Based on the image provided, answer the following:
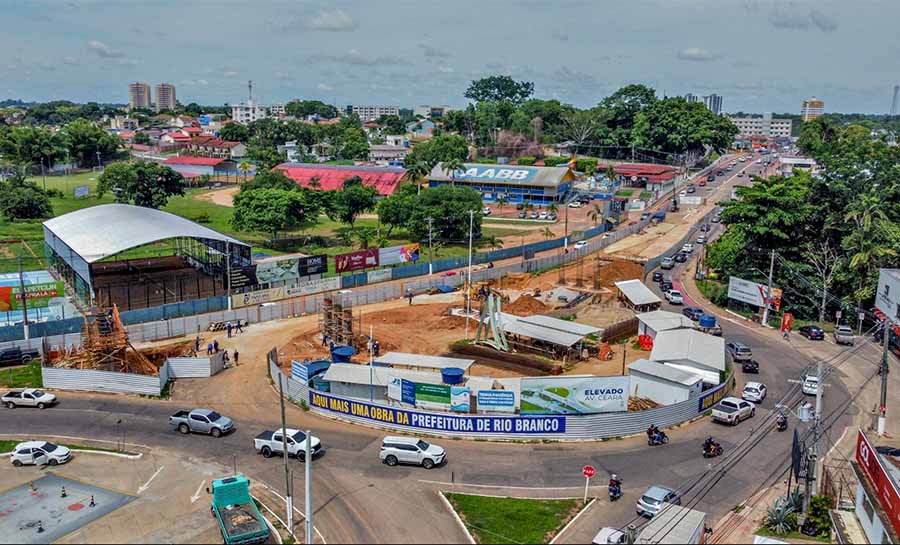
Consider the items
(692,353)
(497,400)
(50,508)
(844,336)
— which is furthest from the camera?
Answer: (844,336)

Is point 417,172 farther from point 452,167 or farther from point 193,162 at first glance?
point 193,162

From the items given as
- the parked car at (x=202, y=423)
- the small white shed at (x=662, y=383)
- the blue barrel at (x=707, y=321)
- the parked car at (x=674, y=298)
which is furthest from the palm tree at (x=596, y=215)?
the parked car at (x=202, y=423)

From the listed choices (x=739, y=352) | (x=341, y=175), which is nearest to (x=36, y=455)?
(x=739, y=352)

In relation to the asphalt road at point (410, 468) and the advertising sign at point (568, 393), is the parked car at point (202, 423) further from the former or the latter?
the advertising sign at point (568, 393)

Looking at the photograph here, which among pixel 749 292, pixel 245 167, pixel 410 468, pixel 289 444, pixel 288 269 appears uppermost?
pixel 245 167

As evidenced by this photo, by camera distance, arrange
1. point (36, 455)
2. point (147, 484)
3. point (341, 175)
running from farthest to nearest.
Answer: point (341, 175), point (36, 455), point (147, 484)

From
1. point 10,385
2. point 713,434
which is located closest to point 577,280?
point 713,434

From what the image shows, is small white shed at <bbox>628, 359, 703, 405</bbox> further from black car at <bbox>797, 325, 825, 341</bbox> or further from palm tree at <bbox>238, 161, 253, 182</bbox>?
palm tree at <bbox>238, 161, 253, 182</bbox>
